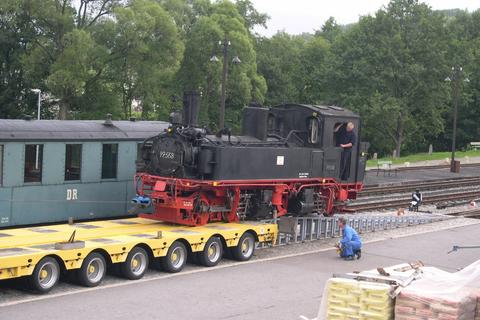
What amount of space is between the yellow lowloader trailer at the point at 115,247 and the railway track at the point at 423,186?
1373 centimetres

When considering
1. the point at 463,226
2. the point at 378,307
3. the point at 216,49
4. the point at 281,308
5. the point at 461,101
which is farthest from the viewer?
the point at 461,101

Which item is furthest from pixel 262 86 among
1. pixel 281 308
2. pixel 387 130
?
pixel 281 308

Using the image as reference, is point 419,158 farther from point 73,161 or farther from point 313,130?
point 73,161

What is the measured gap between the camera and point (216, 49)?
159 feet

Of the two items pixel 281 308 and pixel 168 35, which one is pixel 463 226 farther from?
pixel 168 35

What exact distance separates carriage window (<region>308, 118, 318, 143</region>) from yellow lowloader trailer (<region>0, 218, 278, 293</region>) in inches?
120

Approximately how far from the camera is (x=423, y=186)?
108 feet

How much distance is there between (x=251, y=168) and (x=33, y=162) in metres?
4.87

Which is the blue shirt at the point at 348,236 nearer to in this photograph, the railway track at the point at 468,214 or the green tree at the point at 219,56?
the railway track at the point at 468,214

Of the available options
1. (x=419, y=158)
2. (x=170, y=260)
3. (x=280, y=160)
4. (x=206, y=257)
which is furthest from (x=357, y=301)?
(x=419, y=158)

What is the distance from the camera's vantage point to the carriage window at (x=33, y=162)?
1471cm

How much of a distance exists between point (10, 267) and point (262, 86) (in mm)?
42130

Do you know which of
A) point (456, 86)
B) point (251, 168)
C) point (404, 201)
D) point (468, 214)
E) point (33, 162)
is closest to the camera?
point (33, 162)

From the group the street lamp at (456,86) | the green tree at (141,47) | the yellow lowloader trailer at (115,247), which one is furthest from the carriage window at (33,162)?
the street lamp at (456,86)
